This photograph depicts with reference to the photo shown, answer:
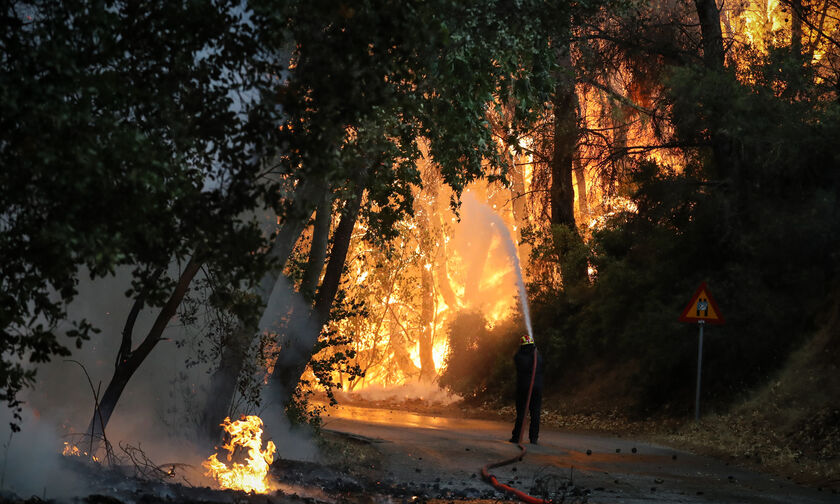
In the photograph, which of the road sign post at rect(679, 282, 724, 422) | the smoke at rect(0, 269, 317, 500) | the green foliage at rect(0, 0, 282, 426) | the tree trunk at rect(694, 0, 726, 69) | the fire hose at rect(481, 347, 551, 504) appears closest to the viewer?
the green foliage at rect(0, 0, 282, 426)

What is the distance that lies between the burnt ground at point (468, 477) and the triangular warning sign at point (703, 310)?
290cm

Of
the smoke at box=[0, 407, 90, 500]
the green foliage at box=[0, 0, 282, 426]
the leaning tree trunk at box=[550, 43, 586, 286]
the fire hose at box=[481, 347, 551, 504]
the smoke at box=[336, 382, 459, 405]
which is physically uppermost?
the leaning tree trunk at box=[550, 43, 586, 286]

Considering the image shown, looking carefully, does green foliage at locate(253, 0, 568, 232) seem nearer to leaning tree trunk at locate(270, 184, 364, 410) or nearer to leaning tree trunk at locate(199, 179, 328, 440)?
leaning tree trunk at locate(199, 179, 328, 440)

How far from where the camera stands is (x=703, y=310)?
17797 millimetres

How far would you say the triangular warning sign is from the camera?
17.7 metres

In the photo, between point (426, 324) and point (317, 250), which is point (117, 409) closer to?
point (317, 250)

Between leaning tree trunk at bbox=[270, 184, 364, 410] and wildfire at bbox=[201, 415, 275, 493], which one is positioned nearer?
wildfire at bbox=[201, 415, 275, 493]

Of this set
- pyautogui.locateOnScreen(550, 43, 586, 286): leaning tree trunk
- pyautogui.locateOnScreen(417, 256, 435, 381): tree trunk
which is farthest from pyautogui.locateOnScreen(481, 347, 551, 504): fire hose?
pyautogui.locateOnScreen(417, 256, 435, 381): tree trunk

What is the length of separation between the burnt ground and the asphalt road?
0.04ft

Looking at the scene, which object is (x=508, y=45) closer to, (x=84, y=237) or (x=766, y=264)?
(x=84, y=237)

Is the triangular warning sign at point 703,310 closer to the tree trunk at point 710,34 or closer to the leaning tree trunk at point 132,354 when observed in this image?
the tree trunk at point 710,34

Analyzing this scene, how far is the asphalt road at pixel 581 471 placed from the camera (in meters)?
10.4

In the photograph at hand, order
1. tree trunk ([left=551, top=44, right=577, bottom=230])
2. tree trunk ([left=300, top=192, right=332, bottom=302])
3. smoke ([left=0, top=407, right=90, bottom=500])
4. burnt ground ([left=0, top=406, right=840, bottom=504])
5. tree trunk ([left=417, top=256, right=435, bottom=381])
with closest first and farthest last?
smoke ([left=0, top=407, right=90, bottom=500])
burnt ground ([left=0, top=406, right=840, bottom=504])
tree trunk ([left=300, top=192, right=332, bottom=302])
tree trunk ([left=551, top=44, right=577, bottom=230])
tree trunk ([left=417, top=256, right=435, bottom=381])

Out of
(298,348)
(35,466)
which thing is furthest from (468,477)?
(35,466)
